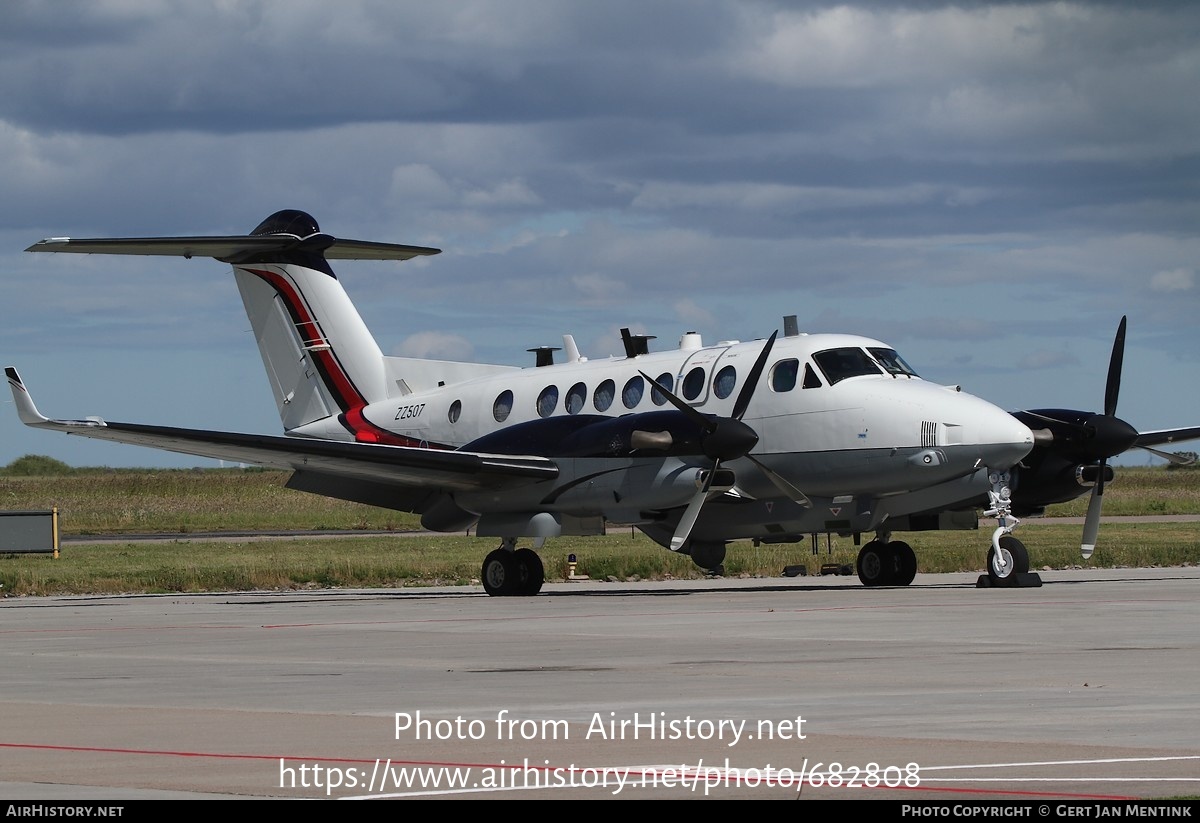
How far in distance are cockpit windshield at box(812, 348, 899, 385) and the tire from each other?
129 inches

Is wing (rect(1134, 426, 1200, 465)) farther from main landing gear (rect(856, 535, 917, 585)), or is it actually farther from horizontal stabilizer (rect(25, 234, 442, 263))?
horizontal stabilizer (rect(25, 234, 442, 263))

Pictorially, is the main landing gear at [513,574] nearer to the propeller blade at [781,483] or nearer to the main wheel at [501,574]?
the main wheel at [501,574]

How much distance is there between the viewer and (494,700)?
11188 mm

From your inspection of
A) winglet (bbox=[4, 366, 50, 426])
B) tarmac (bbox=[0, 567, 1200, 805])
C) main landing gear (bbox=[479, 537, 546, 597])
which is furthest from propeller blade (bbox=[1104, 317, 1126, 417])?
winglet (bbox=[4, 366, 50, 426])

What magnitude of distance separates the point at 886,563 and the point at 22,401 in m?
14.2

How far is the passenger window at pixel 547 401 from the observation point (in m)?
28.2

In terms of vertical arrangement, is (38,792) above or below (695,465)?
below

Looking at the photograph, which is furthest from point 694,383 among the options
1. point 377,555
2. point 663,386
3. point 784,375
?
point 377,555

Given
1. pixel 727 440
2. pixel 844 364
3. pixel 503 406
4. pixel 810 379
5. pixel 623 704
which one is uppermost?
pixel 844 364

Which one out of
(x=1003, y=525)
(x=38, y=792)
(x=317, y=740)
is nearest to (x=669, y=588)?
(x=1003, y=525)

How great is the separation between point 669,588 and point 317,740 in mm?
19088

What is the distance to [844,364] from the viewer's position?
2512 centimetres

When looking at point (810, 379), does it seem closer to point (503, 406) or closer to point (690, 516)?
point (690, 516)
